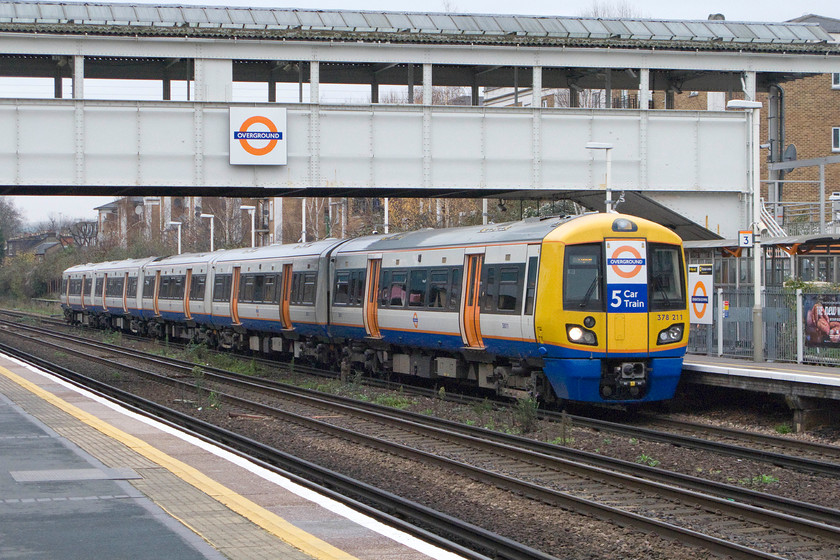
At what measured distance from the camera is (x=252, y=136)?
22.4 metres

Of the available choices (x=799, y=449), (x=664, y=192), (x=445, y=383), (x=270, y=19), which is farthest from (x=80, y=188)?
(x=799, y=449)

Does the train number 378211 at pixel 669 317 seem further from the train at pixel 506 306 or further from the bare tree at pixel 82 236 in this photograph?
the bare tree at pixel 82 236

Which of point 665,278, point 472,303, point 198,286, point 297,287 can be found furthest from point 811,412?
point 198,286

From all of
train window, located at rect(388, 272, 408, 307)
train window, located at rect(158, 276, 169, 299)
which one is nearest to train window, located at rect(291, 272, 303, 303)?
train window, located at rect(388, 272, 408, 307)

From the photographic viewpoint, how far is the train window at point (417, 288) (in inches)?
769

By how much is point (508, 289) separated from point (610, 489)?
6.31m

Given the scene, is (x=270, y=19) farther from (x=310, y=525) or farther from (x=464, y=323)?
(x=310, y=525)

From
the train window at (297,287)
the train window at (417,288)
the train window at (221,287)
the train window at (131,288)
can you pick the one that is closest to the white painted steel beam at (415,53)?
the train window at (297,287)

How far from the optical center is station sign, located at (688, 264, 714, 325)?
66.4ft

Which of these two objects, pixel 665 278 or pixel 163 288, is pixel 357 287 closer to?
pixel 665 278

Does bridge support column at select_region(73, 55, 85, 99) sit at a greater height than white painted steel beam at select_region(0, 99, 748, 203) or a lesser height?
greater

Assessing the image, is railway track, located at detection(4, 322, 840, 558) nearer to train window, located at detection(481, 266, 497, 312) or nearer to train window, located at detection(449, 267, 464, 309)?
train window, located at detection(481, 266, 497, 312)

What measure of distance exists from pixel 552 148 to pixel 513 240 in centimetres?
737

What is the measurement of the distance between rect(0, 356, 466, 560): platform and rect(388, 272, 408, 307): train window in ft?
28.5
